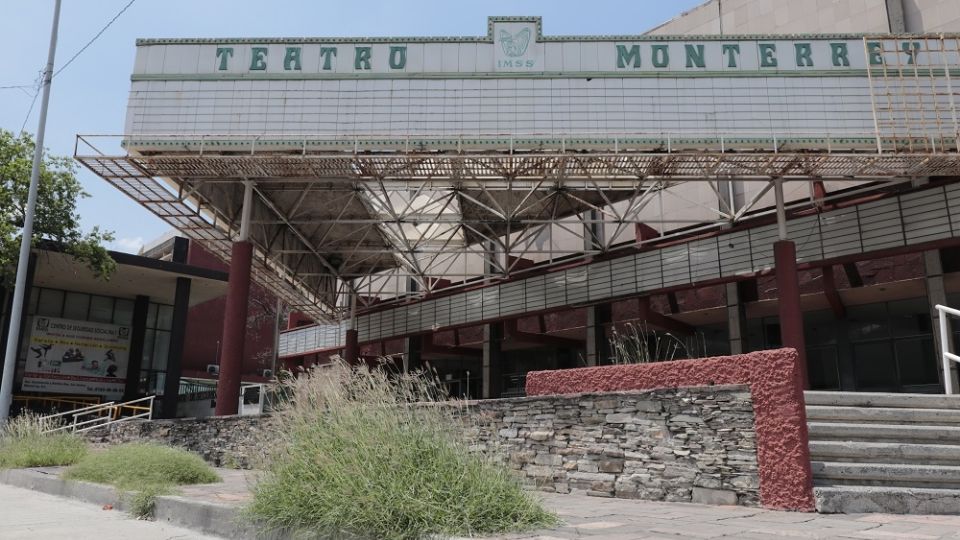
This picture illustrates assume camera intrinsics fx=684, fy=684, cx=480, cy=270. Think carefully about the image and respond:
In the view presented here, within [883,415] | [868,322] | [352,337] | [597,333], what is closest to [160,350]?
[352,337]

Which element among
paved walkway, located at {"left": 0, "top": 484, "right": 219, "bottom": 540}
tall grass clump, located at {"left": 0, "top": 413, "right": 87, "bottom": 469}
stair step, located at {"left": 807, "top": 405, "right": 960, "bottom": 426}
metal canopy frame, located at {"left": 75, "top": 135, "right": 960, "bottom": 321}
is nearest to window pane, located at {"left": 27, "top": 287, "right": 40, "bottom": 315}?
metal canopy frame, located at {"left": 75, "top": 135, "right": 960, "bottom": 321}

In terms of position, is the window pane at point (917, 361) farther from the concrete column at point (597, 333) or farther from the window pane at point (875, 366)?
the concrete column at point (597, 333)

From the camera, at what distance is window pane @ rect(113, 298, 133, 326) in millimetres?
30438

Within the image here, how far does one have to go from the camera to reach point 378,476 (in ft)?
17.6

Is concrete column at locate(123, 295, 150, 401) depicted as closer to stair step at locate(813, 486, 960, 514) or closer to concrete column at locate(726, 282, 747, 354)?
concrete column at locate(726, 282, 747, 354)

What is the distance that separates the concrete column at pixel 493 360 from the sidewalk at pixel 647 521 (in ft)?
56.5

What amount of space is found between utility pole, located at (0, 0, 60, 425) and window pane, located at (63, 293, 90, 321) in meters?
12.7

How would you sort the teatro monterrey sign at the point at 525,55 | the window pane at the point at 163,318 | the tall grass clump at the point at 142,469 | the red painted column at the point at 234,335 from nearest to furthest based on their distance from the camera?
1. the tall grass clump at the point at 142,469
2. the teatro monterrey sign at the point at 525,55
3. the red painted column at the point at 234,335
4. the window pane at the point at 163,318

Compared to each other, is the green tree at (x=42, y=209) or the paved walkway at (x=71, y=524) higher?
the green tree at (x=42, y=209)

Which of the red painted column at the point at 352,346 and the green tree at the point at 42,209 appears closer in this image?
the green tree at the point at 42,209

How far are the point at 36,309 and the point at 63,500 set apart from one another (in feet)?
73.5

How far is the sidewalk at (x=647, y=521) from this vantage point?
4.95 meters

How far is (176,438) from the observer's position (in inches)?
628

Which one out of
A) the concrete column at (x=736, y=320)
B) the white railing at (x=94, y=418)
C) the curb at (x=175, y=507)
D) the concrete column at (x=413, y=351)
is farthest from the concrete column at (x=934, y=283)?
the white railing at (x=94, y=418)
